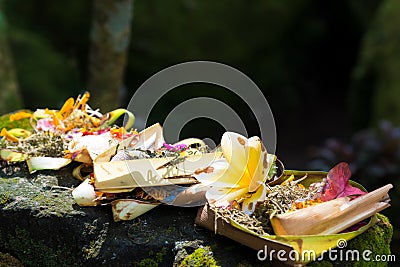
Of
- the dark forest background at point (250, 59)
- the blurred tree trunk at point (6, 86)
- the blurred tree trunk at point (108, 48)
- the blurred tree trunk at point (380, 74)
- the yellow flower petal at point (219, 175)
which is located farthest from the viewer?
the blurred tree trunk at point (380, 74)

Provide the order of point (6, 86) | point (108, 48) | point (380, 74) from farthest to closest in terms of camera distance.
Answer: point (380, 74)
point (6, 86)
point (108, 48)

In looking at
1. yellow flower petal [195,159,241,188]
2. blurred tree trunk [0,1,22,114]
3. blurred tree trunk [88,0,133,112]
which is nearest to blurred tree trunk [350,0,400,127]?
blurred tree trunk [88,0,133,112]

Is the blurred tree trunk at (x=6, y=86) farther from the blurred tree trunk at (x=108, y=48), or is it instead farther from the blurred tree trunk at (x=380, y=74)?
the blurred tree trunk at (x=380, y=74)

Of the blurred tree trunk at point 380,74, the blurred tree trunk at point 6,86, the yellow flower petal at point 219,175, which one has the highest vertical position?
the blurred tree trunk at point 380,74

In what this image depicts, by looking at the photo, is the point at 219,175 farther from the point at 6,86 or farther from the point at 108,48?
the point at 6,86

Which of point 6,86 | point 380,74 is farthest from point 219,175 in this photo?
point 380,74

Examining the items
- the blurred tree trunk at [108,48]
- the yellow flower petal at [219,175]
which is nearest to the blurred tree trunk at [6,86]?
the blurred tree trunk at [108,48]

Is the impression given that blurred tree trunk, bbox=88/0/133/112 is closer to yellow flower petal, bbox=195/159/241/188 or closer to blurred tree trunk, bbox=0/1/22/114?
blurred tree trunk, bbox=0/1/22/114
